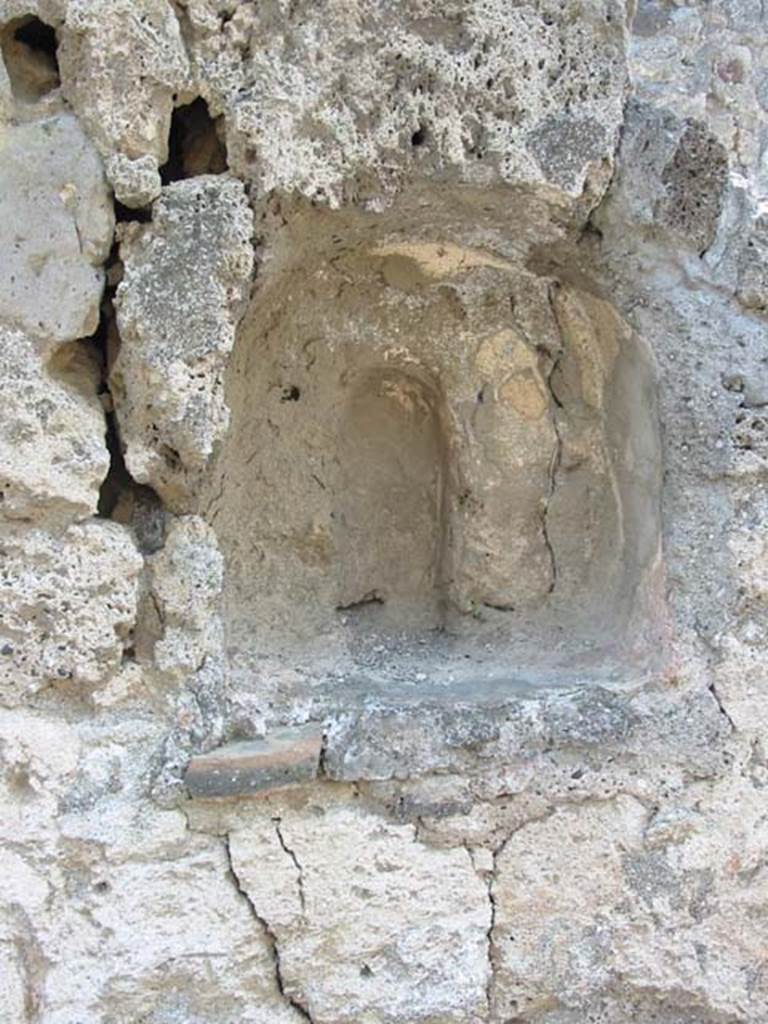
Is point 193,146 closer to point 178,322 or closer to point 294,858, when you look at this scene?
point 178,322

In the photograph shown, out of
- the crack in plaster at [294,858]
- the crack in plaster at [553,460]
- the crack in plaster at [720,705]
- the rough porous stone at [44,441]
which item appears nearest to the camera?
the rough porous stone at [44,441]

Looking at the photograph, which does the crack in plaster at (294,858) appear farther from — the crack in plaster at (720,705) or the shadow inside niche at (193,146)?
the shadow inside niche at (193,146)

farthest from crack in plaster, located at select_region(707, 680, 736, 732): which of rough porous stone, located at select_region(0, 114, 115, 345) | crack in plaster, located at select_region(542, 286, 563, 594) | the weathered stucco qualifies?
rough porous stone, located at select_region(0, 114, 115, 345)

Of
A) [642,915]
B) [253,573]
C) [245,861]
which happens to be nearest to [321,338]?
[253,573]

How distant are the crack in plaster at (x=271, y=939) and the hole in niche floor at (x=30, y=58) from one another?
1.28 metres

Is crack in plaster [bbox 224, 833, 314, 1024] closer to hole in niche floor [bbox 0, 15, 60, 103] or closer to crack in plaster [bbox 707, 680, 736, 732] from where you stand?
crack in plaster [bbox 707, 680, 736, 732]

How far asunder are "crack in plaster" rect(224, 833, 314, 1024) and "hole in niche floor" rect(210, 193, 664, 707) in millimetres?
370

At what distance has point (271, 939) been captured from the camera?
1.90 metres

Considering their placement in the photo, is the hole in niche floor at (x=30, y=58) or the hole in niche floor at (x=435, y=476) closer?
the hole in niche floor at (x=30, y=58)

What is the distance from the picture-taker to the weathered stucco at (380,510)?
1833mm

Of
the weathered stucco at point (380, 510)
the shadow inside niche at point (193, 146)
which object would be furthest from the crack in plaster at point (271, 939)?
the shadow inside niche at point (193, 146)

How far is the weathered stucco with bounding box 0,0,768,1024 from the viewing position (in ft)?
6.01

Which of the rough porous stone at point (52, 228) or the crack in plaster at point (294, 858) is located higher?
the rough porous stone at point (52, 228)

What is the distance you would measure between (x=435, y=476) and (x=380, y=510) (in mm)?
138
